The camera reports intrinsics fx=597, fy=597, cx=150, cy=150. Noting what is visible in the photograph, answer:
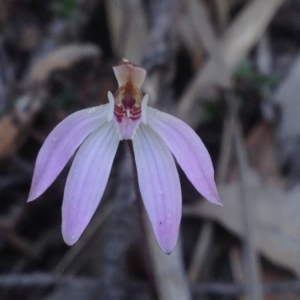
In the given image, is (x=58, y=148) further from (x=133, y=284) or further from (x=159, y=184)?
(x=133, y=284)

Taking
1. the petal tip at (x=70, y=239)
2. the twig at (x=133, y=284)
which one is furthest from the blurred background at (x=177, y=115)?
the petal tip at (x=70, y=239)

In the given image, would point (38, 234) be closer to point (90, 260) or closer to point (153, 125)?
point (90, 260)

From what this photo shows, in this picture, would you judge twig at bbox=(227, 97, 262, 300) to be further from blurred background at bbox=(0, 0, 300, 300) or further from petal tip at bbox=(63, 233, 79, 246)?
petal tip at bbox=(63, 233, 79, 246)

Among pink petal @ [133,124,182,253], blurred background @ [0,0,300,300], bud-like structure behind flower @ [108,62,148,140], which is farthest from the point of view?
blurred background @ [0,0,300,300]

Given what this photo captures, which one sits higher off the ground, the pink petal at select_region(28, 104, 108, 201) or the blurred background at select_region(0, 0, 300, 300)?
the pink petal at select_region(28, 104, 108, 201)

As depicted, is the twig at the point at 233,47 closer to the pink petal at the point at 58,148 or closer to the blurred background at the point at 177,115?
the blurred background at the point at 177,115

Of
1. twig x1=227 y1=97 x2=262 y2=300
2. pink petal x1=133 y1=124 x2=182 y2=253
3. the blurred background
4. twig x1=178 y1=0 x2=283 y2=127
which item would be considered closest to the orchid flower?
pink petal x1=133 y1=124 x2=182 y2=253

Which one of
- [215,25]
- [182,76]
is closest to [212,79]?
[182,76]
